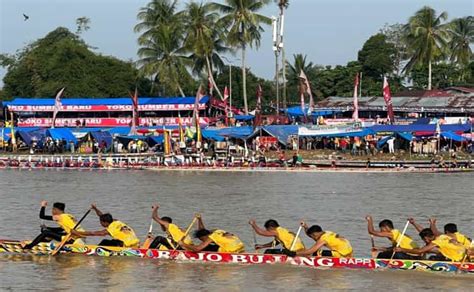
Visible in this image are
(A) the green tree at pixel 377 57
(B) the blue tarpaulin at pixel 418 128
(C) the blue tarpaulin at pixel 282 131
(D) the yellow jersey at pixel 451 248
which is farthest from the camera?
(A) the green tree at pixel 377 57

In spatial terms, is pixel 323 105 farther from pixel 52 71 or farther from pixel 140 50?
pixel 52 71

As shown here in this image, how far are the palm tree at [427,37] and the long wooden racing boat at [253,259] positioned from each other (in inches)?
2120

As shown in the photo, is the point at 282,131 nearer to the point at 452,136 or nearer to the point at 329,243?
the point at 452,136

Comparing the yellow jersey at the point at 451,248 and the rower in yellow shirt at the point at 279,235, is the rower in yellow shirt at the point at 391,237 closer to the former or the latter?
the yellow jersey at the point at 451,248

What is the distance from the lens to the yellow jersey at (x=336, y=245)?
55.6ft

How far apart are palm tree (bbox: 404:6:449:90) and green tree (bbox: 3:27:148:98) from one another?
2503cm

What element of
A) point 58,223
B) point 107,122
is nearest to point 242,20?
point 107,122

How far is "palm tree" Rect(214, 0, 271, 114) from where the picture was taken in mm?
66375

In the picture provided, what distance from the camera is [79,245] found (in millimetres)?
18734

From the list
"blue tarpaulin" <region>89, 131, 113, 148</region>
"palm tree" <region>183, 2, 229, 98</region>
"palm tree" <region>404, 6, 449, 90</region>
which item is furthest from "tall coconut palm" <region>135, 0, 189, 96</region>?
"palm tree" <region>404, 6, 449, 90</region>

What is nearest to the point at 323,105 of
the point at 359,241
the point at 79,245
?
the point at 359,241

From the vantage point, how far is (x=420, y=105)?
61875mm

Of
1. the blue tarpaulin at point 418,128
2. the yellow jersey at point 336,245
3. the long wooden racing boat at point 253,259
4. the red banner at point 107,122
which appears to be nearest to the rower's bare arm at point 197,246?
the long wooden racing boat at point 253,259

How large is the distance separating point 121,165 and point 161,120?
14.4m
